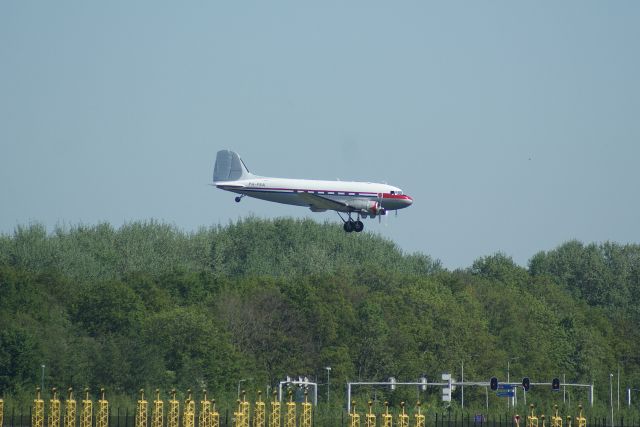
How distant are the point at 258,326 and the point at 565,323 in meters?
48.5

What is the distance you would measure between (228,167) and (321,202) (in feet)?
33.4

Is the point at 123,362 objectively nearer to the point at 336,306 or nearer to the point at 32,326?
the point at 32,326

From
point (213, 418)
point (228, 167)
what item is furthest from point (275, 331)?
point (213, 418)

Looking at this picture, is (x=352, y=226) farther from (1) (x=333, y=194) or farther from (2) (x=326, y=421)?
(2) (x=326, y=421)

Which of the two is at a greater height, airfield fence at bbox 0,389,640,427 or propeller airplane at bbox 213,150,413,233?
propeller airplane at bbox 213,150,413,233

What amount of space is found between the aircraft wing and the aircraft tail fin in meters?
7.03

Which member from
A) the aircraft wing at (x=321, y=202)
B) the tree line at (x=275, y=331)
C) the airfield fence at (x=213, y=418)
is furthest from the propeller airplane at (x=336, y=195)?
the tree line at (x=275, y=331)

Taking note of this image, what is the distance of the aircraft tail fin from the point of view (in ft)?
395

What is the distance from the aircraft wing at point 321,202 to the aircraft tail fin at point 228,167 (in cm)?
703

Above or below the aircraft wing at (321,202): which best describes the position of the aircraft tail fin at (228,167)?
above

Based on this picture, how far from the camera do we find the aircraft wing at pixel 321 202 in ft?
377

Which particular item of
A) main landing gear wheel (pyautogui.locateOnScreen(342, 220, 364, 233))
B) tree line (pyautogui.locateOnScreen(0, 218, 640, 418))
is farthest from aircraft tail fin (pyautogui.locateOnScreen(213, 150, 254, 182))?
tree line (pyautogui.locateOnScreen(0, 218, 640, 418))

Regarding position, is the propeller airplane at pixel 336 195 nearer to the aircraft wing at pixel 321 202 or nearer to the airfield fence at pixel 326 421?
the aircraft wing at pixel 321 202

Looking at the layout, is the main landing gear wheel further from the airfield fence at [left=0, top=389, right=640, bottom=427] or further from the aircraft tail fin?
the airfield fence at [left=0, top=389, right=640, bottom=427]
